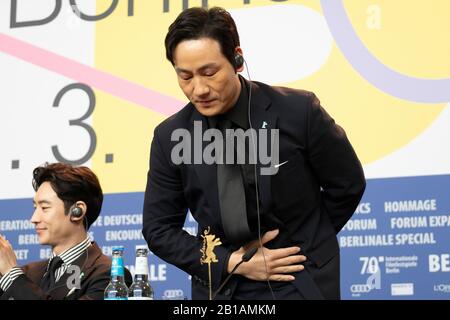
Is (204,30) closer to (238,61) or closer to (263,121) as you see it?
(238,61)

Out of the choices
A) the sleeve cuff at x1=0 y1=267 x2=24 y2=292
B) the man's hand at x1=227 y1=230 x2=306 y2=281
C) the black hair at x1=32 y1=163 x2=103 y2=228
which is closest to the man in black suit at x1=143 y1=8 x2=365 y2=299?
the man's hand at x1=227 y1=230 x2=306 y2=281

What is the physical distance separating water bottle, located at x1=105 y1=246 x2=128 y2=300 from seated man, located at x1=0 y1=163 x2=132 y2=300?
0.68ft

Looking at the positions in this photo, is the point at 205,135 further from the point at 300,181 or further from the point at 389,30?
the point at 389,30

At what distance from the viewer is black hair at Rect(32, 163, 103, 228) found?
122 inches

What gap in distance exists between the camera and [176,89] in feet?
13.0

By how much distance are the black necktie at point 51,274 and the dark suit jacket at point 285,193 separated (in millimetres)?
771

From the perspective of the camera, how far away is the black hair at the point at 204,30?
2.22 metres

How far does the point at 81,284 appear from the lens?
2.81 meters

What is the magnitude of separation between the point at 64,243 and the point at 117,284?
1.85 ft

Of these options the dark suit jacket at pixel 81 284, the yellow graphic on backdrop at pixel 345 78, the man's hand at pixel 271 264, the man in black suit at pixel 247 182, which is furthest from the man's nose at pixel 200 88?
the yellow graphic on backdrop at pixel 345 78

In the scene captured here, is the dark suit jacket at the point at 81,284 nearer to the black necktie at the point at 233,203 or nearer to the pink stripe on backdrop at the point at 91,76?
the black necktie at the point at 233,203
